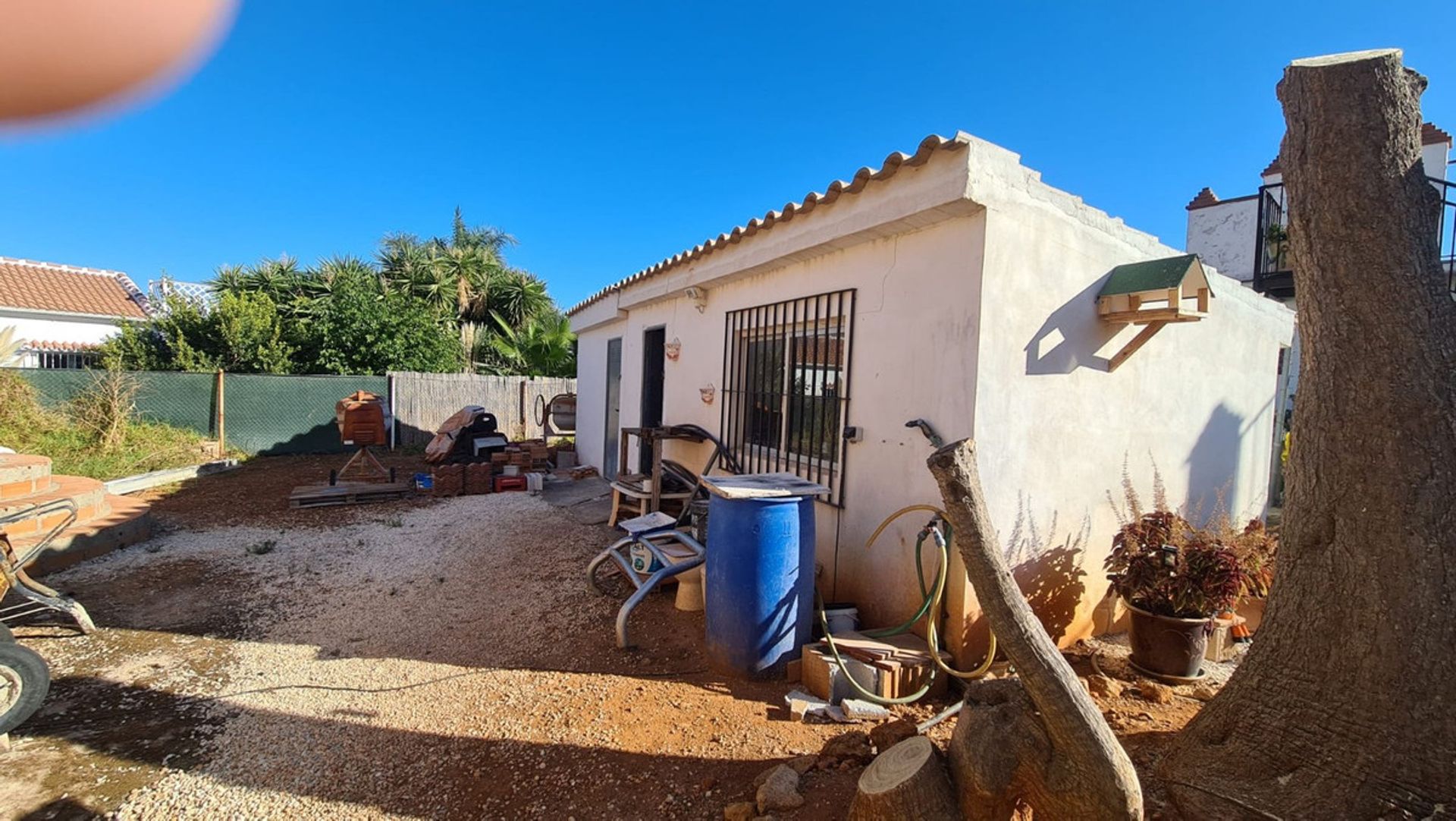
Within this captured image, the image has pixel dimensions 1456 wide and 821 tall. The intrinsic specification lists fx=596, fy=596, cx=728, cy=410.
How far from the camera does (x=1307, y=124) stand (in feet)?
6.40

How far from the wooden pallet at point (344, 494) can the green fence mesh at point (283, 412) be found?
15.1 feet

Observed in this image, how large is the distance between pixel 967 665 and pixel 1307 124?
287cm

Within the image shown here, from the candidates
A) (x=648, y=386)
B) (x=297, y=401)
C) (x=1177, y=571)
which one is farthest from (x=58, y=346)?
(x=1177, y=571)

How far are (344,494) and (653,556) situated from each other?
6.23 metres

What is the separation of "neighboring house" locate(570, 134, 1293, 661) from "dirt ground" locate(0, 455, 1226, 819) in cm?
106

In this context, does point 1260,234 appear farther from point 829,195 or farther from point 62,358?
point 62,358

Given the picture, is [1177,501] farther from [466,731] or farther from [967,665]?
[466,731]

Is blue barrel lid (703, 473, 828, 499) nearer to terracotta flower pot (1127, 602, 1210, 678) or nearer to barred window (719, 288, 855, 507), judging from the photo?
barred window (719, 288, 855, 507)

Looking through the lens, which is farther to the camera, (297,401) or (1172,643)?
(297,401)

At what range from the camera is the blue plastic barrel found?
3408mm

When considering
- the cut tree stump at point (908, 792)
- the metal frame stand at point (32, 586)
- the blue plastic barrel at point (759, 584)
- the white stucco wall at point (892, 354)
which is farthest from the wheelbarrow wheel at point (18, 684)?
the white stucco wall at point (892, 354)

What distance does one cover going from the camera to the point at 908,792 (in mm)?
1878

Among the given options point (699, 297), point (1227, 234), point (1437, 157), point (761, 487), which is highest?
point (1437, 157)

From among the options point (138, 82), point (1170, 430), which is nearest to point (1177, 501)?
point (1170, 430)
